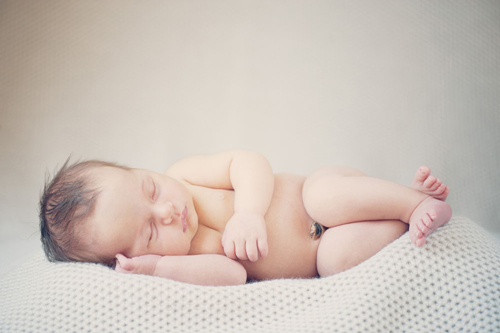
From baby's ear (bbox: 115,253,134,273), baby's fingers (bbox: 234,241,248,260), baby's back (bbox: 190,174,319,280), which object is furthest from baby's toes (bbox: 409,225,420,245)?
baby's ear (bbox: 115,253,134,273)

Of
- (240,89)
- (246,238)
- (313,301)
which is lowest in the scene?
(313,301)

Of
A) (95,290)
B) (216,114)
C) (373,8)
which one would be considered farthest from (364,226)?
(373,8)

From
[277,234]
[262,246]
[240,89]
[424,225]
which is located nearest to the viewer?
[424,225]

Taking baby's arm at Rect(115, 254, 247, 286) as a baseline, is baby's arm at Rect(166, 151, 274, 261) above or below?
above

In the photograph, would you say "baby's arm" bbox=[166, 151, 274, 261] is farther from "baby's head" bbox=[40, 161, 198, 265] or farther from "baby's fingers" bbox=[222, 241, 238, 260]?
"baby's head" bbox=[40, 161, 198, 265]

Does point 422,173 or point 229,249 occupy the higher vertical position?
point 422,173

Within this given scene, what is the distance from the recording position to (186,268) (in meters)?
0.85

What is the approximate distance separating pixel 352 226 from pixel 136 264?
1.83ft

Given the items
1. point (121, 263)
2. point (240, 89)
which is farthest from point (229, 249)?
point (240, 89)

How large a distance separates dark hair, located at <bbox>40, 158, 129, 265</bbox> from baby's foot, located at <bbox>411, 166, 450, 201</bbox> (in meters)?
0.78

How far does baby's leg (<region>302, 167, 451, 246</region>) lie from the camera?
80cm

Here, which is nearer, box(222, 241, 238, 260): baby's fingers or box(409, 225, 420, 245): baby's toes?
box(409, 225, 420, 245): baby's toes

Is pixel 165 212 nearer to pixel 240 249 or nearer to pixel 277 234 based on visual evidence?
pixel 240 249

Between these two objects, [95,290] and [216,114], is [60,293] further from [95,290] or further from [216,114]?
[216,114]
